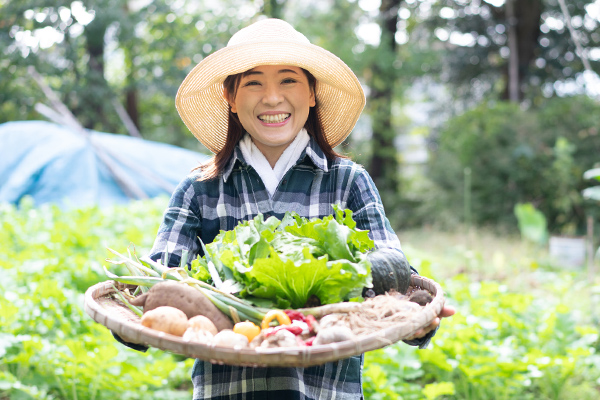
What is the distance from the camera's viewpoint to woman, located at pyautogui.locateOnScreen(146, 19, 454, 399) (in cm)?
216

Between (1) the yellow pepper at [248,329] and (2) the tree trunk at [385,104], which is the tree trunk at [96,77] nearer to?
(2) the tree trunk at [385,104]

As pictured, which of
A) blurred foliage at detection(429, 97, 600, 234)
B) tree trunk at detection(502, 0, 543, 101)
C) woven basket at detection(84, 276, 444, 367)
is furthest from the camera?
tree trunk at detection(502, 0, 543, 101)

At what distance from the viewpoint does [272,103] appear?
2205mm

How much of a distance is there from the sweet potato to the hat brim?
0.98m

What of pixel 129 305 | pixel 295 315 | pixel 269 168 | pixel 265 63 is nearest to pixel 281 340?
pixel 295 315

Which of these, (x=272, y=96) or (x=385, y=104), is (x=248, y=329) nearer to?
(x=272, y=96)

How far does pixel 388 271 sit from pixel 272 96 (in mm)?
A: 845

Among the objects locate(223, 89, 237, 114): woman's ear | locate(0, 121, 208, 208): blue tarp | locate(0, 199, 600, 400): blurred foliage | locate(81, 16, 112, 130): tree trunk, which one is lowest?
locate(0, 199, 600, 400): blurred foliage

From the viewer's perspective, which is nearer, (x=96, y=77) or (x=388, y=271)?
(x=388, y=271)

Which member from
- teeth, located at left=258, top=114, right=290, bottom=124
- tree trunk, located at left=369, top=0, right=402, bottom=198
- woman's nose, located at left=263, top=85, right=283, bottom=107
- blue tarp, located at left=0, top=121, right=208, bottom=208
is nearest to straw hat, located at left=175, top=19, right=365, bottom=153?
woman's nose, located at left=263, top=85, right=283, bottom=107

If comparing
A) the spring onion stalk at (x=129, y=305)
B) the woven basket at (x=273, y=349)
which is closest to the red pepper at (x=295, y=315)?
the woven basket at (x=273, y=349)

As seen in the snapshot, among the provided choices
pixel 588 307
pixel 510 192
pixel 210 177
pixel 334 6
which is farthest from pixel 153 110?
pixel 210 177

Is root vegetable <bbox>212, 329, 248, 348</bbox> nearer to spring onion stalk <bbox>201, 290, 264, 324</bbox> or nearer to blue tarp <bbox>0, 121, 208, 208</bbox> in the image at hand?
spring onion stalk <bbox>201, 290, 264, 324</bbox>

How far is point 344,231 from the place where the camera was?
1795 mm
